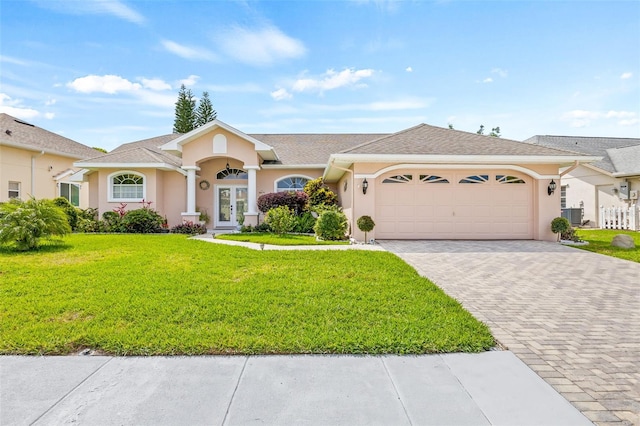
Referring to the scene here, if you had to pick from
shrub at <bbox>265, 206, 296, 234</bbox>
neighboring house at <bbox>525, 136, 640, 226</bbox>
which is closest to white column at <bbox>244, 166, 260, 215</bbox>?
shrub at <bbox>265, 206, 296, 234</bbox>

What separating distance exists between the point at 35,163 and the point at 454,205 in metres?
22.4

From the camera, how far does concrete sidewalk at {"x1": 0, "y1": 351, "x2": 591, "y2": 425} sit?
8.12ft

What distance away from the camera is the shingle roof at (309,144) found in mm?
18281

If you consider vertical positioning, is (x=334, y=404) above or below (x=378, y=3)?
below

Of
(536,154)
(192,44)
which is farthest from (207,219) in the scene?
(536,154)

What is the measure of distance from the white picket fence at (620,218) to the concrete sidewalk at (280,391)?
2018 centimetres

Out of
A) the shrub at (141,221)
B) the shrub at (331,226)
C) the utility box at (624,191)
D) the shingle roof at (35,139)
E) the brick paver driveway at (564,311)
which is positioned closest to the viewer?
the brick paver driveway at (564,311)

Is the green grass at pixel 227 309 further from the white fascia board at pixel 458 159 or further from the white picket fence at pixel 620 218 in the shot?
the white picket fence at pixel 620 218

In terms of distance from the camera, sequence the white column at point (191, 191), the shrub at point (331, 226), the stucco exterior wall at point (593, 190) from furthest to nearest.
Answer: the stucco exterior wall at point (593, 190)
the white column at point (191, 191)
the shrub at point (331, 226)

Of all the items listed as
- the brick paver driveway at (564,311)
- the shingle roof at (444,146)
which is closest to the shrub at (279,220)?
the shingle roof at (444,146)

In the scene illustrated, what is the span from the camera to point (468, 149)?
40.6 feet

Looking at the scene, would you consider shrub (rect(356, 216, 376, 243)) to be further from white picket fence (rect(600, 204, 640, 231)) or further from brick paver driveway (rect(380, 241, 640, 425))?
white picket fence (rect(600, 204, 640, 231))

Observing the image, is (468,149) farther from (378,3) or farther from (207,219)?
(207,219)

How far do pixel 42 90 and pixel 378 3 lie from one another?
1688 cm
